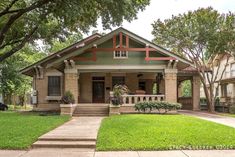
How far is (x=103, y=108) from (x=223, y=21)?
12350mm

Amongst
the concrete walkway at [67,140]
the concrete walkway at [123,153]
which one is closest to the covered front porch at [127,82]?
the concrete walkway at [67,140]

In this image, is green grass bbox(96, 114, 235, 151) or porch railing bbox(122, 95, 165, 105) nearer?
green grass bbox(96, 114, 235, 151)

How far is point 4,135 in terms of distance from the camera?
11.8m

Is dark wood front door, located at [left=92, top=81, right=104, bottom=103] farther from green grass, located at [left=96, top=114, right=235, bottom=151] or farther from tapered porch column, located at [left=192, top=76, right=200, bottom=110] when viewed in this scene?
green grass, located at [left=96, top=114, right=235, bottom=151]

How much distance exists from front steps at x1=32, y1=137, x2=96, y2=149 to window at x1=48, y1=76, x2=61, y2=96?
1597 cm

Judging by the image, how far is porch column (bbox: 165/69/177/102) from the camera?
75.5ft

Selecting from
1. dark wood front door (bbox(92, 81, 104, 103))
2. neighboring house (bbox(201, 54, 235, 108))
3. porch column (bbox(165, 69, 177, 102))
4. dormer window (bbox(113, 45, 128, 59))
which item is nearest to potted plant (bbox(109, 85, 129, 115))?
dormer window (bbox(113, 45, 128, 59))

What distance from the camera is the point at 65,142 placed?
36.0 feet

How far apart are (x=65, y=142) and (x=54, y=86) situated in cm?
1663

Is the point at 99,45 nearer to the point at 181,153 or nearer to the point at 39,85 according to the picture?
the point at 39,85

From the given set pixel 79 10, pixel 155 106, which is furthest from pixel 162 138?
pixel 155 106

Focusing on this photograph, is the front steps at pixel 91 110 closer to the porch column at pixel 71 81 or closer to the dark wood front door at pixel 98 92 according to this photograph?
the porch column at pixel 71 81

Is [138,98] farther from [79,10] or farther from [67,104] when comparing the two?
[79,10]

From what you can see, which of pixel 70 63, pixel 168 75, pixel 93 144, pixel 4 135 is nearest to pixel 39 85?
pixel 70 63
